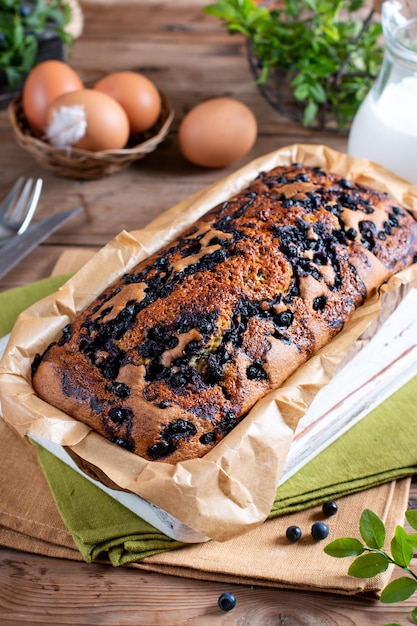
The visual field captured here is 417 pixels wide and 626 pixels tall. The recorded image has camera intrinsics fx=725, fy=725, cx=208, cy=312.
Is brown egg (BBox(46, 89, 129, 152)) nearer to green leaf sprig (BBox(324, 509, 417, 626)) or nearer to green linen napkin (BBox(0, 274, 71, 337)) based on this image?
green linen napkin (BBox(0, 274, 71, 337))

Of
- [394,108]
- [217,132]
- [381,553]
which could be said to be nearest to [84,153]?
[217,132]

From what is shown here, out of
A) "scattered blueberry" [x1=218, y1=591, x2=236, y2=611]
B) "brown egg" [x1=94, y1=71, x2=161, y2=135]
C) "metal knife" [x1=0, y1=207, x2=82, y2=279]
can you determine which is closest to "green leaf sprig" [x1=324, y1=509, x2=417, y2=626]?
"scattered blueberry" [x1=218, y1=591, x2=236, y2=611]

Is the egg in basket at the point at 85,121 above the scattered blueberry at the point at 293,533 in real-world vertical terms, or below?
above

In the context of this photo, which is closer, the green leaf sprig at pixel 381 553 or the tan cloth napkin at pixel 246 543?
the green leaf sprig at pixel 381 553

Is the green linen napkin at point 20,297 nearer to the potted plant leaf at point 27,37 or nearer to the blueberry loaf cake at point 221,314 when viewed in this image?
the blueberry loaf cake at point 221,314

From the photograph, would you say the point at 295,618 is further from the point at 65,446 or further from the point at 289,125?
the point at 289,125

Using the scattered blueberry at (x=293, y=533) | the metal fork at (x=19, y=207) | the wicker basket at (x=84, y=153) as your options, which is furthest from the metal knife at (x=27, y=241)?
the scattered blueberry at (x=293, y=533)
